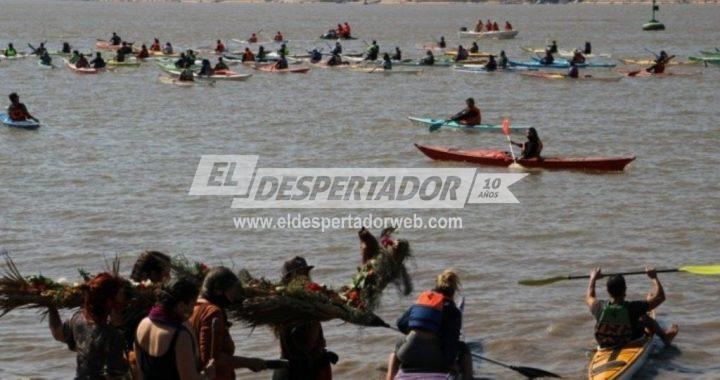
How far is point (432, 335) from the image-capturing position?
874cm

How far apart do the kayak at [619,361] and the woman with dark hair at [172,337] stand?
5116 millimetres

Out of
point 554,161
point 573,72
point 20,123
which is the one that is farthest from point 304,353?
point 573,72

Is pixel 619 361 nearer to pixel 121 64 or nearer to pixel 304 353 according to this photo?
pixel 304 353

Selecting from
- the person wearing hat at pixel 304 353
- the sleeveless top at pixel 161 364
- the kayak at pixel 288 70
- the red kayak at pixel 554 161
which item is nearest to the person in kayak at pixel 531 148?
the red kayak at pixel 554 161

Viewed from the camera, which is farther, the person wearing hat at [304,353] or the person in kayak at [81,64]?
the person in kayak at [81,64]

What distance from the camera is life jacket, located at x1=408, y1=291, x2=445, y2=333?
28.5ft

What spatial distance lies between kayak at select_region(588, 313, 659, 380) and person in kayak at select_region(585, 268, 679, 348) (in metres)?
0.06

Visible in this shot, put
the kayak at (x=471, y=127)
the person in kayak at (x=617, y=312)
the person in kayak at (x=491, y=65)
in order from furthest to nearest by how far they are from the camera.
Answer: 1. the person in kayak at (x=491, y=65)
2. the kayak at (x=471, y=127)
3. the person in kayak at (x=617, y=312)

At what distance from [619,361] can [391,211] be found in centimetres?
1008

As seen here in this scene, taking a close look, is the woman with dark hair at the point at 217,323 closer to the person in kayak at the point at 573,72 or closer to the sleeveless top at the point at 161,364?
the sleeveless top at the point at 161,364

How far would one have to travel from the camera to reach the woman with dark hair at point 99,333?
7520 mm

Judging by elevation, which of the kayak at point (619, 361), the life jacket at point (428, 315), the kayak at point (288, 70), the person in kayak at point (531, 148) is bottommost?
the kayak at point (288, 70)

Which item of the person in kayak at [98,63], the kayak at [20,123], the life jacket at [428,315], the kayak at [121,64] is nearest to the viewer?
the life jacket at [428,315]

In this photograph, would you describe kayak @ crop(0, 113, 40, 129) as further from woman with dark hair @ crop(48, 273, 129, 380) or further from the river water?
woman with dark hair @ crop(48, 273, 129, 380)
